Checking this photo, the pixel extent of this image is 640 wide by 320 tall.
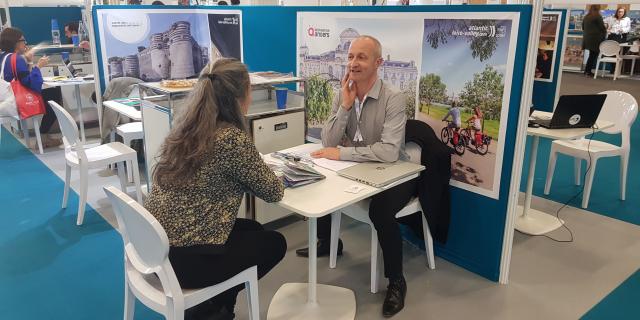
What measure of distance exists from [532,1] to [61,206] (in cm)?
337

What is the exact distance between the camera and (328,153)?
8.20 feet

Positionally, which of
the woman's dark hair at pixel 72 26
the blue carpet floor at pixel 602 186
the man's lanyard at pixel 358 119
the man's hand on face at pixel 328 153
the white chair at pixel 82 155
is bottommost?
the blue carpet floor at pixel 602 186

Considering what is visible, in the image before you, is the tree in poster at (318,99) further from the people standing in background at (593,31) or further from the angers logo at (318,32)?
the people standing in background at (593,31)

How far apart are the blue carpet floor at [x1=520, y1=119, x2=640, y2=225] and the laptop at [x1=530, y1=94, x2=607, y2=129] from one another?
2.98ft

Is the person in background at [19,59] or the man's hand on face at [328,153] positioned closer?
the man's hand on face at [328,153]

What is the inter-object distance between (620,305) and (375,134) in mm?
1497

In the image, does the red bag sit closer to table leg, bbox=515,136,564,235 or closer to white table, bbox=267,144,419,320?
white table, bbox=267,144,419,320

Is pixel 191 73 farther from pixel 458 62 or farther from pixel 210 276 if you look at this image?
pixel 210 276

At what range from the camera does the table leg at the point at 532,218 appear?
3.25 metres

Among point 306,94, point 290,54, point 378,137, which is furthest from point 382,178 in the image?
point 290,54

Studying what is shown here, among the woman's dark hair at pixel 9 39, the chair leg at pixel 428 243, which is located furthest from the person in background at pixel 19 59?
the chair leg at pixel 428 243

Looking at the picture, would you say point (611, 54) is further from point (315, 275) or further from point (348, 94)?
point (315, 275)

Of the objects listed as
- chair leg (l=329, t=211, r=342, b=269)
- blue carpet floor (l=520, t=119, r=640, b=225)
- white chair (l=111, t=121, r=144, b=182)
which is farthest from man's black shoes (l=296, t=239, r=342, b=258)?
blue carpet floor (l=520, t=119, r=640, b=225)

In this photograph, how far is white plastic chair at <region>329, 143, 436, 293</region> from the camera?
252cm
